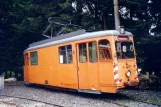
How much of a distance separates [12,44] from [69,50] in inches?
451

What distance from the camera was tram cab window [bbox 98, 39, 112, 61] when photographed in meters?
10.1

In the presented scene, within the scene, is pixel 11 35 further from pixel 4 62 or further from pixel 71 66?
pixel 71 66

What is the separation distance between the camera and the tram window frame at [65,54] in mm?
11797

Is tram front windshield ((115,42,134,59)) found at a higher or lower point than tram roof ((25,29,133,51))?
lower

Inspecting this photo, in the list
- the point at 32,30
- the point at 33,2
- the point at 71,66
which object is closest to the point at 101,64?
the point at 71,66

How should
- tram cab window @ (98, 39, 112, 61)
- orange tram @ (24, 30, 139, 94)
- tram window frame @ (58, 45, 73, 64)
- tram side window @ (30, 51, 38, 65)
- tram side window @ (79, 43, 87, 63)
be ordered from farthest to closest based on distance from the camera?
1. tram side window @ (30, 51, 38, 65)
2. tram window frame @ (58, 45, 73, 64)
3. tram side window @ (79, 43, 87, 63)
4. tram cab window @ (98, 39, 112, 61)
5. orange tram @ (24, 30, 139, 94)

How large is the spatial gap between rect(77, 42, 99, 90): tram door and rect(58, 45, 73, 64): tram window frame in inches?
27.1

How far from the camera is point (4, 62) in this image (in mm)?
22062

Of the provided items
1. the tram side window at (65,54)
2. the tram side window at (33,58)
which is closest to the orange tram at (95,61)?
the tram side window at (65,54)

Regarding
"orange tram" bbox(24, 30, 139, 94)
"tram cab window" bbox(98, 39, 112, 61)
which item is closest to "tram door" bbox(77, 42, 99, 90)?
"orange tram" bbox(24, 30, 139, 94)

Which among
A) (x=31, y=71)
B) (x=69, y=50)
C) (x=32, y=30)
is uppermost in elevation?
(x=32, y=30)

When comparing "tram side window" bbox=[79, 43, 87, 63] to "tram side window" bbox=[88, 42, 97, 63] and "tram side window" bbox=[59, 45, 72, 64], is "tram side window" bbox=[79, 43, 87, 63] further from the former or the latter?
"tram side window" bbox=[59, 45, 72, 64]

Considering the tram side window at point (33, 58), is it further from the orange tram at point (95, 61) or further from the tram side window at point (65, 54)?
the tram side window at point (65, 54)

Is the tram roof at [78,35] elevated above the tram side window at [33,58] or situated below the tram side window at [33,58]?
above
